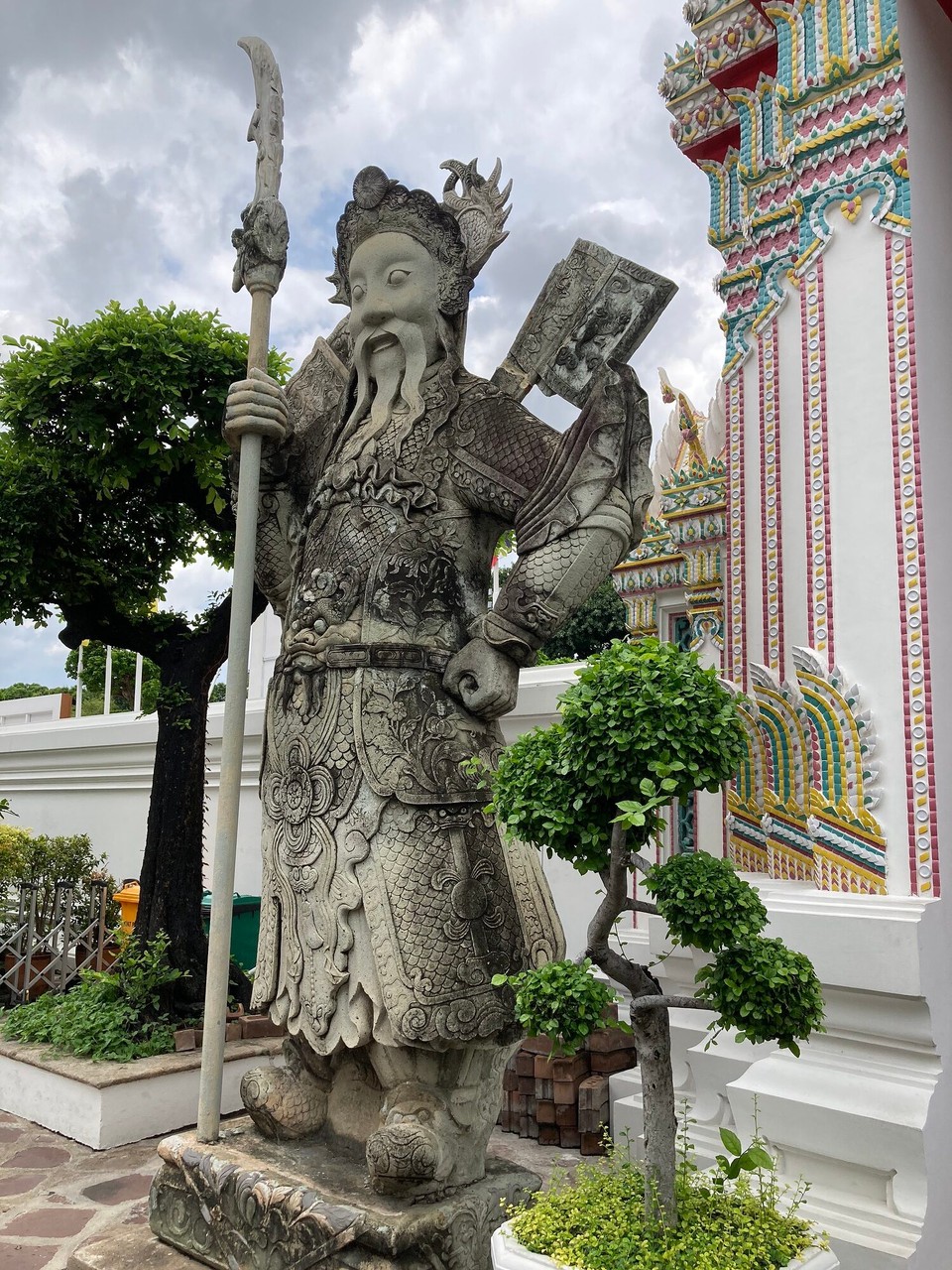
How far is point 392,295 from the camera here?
2.97 meters

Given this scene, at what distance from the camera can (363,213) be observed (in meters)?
3.01

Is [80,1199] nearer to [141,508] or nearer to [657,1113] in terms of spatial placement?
[657,1113]

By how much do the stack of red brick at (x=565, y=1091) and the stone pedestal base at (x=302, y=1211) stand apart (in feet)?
4.11

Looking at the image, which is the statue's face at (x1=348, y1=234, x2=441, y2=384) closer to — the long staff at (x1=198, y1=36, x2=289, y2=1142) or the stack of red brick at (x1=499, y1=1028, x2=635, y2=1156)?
the long staff at (x1=198, y1=36, x2=289, y2=1142)

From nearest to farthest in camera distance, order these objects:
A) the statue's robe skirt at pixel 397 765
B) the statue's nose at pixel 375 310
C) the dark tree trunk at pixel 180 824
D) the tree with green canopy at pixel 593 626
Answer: the statue's robe skirt at pixel 397 765 < the statue's nose at pixel 375 310 < the dark tree trunk at pixel 180 824 < the tree with green canopy at pixel 593 626

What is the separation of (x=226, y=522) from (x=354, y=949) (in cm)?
333

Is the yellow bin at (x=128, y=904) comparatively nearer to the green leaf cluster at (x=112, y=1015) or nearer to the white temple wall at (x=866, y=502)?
the green leaf cluster at (x=112, y=1015)

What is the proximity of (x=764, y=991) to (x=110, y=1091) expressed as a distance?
11.0 ft

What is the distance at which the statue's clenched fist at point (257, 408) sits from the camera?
300 cm

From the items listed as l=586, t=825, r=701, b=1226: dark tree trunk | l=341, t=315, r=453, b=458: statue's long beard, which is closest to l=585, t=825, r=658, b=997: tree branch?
l=586, t=825, r=701, b=1226: dark tree trunk

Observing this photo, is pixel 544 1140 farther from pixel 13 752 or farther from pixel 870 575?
pixel 13 752

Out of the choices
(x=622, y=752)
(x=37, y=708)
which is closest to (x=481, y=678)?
(x=622, y=752)

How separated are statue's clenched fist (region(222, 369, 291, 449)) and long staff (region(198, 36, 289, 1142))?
0.10 feet

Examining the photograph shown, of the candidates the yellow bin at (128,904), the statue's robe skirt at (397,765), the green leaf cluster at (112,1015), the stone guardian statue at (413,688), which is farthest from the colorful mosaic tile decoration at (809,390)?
the yellow bin at (128,904)
